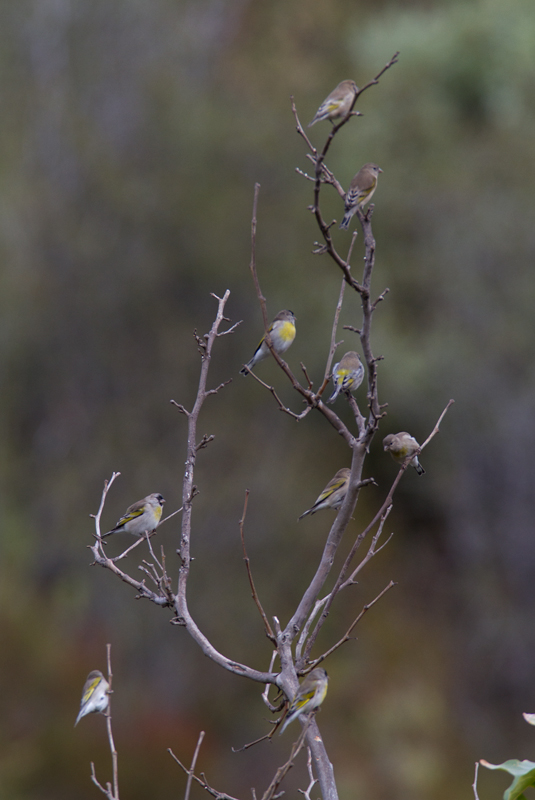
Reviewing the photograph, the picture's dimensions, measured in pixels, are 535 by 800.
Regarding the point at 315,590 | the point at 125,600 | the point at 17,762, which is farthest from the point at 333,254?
the point at 125,600

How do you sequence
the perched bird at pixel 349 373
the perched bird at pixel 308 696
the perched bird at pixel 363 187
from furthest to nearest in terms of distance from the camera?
the perched bird at pixel 349 373
the perched bird at pixel 363 187
the perched bird at pixel 308 696

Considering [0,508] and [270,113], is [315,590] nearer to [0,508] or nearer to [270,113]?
[0,508]

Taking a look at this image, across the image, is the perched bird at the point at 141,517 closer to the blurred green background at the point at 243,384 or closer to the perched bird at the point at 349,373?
the perched bird at the point at 349,373

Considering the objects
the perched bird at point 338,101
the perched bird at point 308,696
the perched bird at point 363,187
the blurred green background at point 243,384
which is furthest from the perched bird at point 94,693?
the blurred green background at point 243,384

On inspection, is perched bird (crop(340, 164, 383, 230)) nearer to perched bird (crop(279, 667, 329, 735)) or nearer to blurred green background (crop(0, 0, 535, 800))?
perched bird (crop(279, 667, 329, 735))

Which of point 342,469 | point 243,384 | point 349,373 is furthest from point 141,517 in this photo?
point 243,384

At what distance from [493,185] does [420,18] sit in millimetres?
7730

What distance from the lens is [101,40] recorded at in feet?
73.7

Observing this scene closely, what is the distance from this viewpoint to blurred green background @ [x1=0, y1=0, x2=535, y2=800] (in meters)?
17.1

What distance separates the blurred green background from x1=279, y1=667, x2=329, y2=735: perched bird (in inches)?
448

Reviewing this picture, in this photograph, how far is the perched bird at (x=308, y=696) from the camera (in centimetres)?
335

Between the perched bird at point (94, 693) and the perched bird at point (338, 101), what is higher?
the perched bird at point (338, 101)

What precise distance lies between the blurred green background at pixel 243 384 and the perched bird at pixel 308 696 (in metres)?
11.4

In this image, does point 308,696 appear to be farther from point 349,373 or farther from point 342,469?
point 349,373
